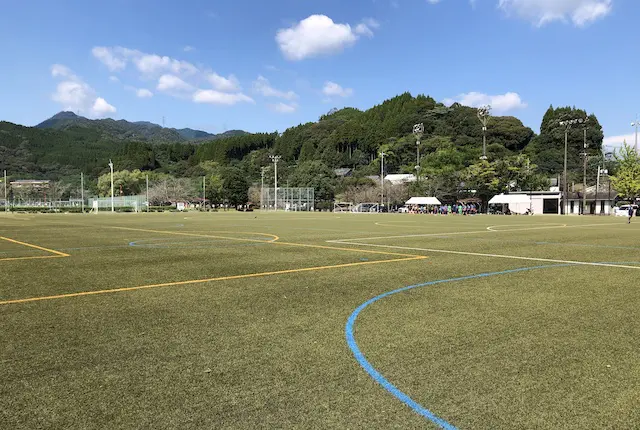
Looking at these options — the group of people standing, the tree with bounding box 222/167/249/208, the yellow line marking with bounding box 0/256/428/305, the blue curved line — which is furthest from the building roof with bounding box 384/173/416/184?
the blue curved line

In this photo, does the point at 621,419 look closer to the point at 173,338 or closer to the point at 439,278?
the point at 173,338

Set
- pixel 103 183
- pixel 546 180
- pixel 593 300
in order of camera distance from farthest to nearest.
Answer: pixel 103 183 → pixel 546 180 → pixel 593 300

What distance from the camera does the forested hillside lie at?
3735 inches

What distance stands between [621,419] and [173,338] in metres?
4.12

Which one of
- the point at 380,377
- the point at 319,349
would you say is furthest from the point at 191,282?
the point at 380,377

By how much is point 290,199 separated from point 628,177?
191 feet

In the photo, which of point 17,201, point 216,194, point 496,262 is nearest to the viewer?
point 496,262

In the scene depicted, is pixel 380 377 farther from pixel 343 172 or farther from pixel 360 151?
pixel 360 151

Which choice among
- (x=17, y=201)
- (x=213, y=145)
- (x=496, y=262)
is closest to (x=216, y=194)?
(x=17, y=201)

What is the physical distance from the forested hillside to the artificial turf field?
72761 millimetres

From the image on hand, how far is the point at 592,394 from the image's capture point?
3527 millimetres

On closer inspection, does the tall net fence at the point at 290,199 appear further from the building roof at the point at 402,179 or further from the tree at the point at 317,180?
the building roof at the point at 402,179

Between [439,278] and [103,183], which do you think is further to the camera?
[103,183]

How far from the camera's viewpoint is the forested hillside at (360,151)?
94875 millimetres
